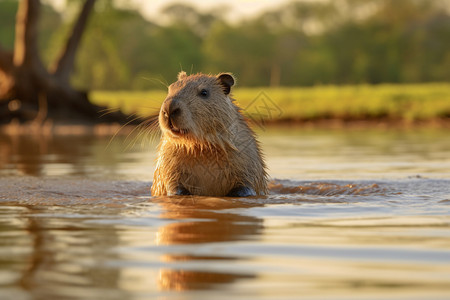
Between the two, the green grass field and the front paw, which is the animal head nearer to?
the front paw

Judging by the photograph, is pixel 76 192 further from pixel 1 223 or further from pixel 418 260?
pixel 418 260

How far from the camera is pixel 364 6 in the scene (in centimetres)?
9312

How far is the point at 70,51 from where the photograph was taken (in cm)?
2530

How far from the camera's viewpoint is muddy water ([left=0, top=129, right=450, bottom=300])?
315 centimetres

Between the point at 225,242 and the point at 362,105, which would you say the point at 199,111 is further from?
the point at 362,105

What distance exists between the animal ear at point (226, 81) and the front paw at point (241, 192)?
3.25 feet

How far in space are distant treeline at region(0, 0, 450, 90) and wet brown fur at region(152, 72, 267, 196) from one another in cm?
5575

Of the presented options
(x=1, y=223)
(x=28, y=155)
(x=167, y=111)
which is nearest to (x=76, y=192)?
(x=167, y=111)

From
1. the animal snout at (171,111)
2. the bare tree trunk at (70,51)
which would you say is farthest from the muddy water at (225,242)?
the bare tree trunk at (70,51)

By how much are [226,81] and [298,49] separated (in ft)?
279

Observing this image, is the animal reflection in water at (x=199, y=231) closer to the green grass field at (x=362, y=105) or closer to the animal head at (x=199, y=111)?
the animal head at (x=199, y=111)

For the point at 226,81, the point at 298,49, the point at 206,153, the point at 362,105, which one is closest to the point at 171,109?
the point at 206,153

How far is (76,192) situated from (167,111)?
1515 mm

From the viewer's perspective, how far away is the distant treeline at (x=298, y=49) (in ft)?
244
